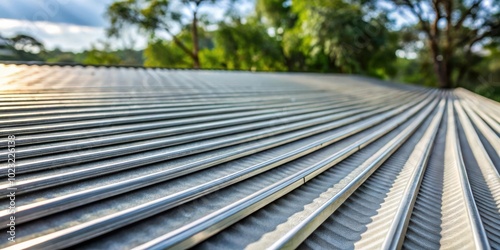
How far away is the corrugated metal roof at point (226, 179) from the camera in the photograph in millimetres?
1277

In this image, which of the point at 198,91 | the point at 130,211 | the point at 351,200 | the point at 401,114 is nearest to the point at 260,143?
the point at 351,200

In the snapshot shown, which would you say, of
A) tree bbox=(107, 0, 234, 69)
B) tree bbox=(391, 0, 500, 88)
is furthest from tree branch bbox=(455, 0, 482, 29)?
tree bbox=(107, 0, 234, 69)

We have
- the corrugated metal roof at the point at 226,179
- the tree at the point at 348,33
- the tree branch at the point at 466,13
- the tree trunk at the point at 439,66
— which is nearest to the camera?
the corrugated metal roof at the point at 226,179

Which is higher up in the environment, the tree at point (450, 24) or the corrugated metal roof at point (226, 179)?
the tree at point (450, 24)

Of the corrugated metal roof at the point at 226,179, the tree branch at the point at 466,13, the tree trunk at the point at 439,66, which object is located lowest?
the corrugated metal roof at the point at 226,179

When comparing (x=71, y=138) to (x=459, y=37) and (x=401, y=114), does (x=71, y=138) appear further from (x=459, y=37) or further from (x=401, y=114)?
(x=459, y=37)

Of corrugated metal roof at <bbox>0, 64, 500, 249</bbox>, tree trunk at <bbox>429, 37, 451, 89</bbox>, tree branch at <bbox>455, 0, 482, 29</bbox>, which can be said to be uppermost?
tree branch at <bbox>455, 0, 482, 29</bbox>

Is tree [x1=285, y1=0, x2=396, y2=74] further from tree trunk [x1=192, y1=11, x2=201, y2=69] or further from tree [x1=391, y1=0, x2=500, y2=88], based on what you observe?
tree trunk [x1=192, y1=11, x2=201, y2=69]

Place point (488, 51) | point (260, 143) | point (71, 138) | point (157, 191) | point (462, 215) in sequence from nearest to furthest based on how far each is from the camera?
point (157, 191) < point (462, 215) < point (71, 138) < point (260, 143) < point (488, 51)

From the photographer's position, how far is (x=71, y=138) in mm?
2045

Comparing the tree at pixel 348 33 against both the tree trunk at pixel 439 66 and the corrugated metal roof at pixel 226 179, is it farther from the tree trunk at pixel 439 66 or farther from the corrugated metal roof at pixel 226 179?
the corrugated metal roof at pixel 226 179

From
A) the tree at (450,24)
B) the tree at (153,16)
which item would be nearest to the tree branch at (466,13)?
the tree at (450,24)

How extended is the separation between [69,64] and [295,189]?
6.54 meters

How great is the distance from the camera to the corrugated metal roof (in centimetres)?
128
